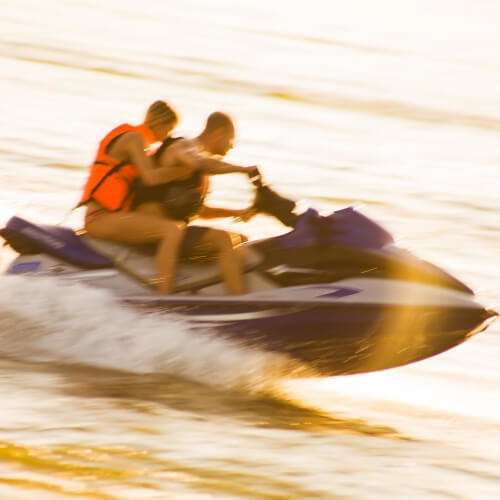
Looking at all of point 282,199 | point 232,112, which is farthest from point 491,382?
point 232,112

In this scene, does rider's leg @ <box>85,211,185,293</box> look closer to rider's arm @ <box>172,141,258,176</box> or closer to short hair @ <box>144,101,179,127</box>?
rider's arm @ <box>172,141,258,176</box>

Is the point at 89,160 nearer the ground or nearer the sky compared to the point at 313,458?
nearer the sky

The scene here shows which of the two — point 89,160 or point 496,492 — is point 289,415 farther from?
point 89,160

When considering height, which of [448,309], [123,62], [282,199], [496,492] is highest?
[123,62]

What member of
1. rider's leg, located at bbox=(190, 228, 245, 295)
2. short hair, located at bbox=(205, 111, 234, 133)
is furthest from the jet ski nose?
short hair, located at bbox=(205, 111, 234, 133)

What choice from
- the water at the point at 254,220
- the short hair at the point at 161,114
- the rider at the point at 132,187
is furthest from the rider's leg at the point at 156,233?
the short hair at the point at 161,114

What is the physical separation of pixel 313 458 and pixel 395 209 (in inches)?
259

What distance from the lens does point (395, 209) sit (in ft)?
37.1

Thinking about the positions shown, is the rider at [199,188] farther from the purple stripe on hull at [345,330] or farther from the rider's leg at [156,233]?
the purple stripe on hull at [345,330]

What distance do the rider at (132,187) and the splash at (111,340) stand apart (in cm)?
28

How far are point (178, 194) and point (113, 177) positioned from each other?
14.0 inches

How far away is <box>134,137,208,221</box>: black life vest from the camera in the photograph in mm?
5797

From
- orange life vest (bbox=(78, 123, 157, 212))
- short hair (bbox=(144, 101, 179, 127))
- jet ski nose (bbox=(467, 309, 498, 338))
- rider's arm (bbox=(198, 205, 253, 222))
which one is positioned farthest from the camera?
rider's arm (bbox=(198, 205, 253, 222))

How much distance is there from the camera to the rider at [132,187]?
→ 5.74 m
